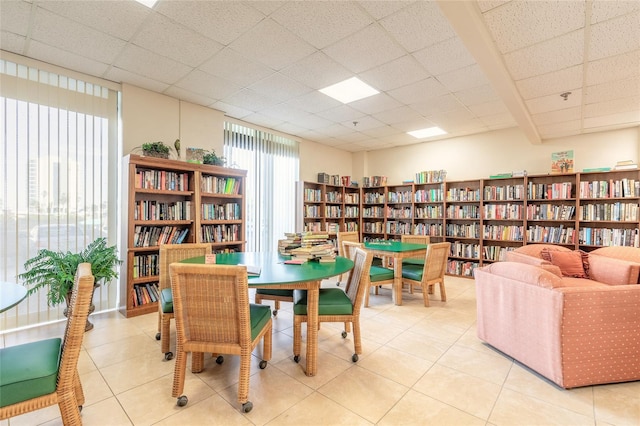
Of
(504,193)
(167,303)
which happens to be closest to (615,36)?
(504,193)

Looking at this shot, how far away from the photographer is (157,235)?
3.59 meters

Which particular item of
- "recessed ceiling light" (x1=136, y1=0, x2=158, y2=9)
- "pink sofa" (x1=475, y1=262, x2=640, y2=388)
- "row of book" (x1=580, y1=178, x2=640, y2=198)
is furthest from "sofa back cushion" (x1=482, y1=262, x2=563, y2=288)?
"recessed ceiling light" (x1=136, y1=0, x2=158, y2=9)

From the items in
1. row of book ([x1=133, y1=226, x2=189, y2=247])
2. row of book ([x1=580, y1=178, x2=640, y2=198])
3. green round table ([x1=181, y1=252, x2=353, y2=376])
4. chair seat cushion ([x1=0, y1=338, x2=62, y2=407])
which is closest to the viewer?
chair seat cushion ([x1=0, y1=338, x2=62, y2=407])

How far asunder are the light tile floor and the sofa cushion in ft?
5.40

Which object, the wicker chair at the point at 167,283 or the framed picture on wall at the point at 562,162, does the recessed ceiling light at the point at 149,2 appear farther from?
the framed picture on wall at the point at 562,162

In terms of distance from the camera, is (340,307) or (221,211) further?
(221,211)

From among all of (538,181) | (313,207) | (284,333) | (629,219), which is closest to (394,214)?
(313,207)

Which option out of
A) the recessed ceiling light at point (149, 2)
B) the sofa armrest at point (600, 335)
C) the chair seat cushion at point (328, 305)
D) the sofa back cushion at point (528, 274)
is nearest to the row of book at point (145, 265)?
the chair seat cushion at point (328, 305)

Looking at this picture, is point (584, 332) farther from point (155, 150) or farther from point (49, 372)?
point (155, 150)

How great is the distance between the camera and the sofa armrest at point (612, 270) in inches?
113

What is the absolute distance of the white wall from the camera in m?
4.54

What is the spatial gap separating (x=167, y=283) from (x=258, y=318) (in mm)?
1137

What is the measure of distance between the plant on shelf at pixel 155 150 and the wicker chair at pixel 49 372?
2443 mm

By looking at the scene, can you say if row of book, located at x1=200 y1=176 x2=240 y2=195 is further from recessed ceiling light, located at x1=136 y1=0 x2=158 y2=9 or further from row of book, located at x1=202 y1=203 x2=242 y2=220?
recessed ceiling light, located at x1=136 y1=0 x2=158 y2=9
